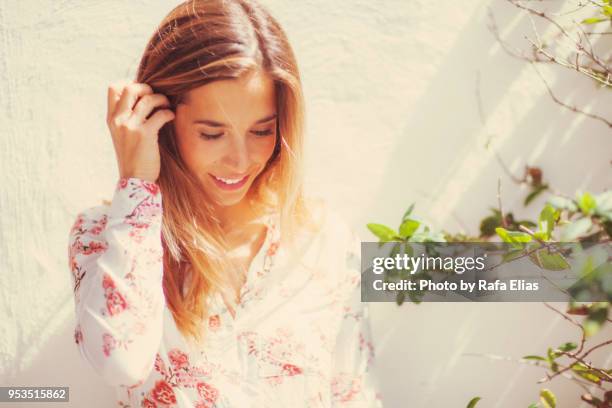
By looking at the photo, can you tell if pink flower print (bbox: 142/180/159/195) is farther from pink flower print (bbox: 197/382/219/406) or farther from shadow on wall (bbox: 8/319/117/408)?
shadow on wall (bbox: 8/319/117/408)

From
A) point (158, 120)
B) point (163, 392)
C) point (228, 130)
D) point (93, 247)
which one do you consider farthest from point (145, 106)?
point (163, 392)

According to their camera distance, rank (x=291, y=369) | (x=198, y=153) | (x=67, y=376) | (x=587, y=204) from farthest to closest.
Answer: (x=67, y=376), (x=291, y=369), (x=198, y=153), (x=587, y=204)

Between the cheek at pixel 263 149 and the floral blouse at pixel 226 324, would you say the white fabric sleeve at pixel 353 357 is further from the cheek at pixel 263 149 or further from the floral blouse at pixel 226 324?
the cheek at pixel 263 149

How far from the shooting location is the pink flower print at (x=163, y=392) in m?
1.16

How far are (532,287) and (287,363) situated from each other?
18.3 inches

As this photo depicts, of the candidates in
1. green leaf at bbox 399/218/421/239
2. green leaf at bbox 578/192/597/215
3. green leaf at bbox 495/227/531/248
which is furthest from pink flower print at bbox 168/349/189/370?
green leaf at bbox 578/192/597/215

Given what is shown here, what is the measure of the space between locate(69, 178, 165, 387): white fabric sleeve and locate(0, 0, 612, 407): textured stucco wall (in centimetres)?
33

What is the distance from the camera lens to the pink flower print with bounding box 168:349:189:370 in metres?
1.17

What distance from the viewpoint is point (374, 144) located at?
4.56 feet

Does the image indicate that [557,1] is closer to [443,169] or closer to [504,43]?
[504,43]

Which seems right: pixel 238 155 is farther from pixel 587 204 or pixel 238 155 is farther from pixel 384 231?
pixel 587 204

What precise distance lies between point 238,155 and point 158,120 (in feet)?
0.43

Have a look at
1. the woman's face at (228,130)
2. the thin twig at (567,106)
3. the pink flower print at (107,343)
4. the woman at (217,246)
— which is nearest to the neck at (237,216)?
the woman at (217,246)

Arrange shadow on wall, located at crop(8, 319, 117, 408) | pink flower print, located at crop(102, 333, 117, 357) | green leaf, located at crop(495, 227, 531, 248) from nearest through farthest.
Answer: pink flower print, located at crop(102, 333, 117, 357)
green leaf, located at crop(495, 227, 531, 248)
shadow on wall, located at crop(8, 319, 117, 408)
